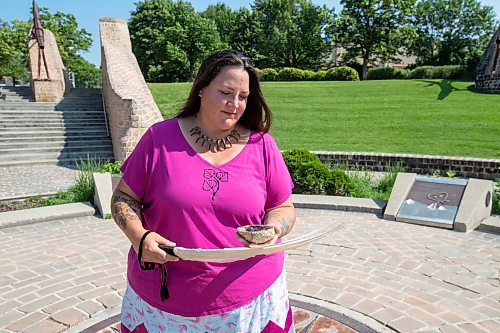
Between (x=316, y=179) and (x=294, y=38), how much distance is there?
39504 millimetres

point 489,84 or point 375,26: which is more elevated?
point 375,26

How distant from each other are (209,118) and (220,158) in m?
0.18

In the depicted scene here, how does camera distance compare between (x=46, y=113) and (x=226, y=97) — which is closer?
(x=226, y=97)

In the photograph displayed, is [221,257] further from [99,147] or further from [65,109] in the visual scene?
[65,109]

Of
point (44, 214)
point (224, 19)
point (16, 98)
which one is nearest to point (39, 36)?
point (16, 98)

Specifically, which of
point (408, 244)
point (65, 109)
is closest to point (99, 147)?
point (65, 109)

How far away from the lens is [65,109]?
50.9ft

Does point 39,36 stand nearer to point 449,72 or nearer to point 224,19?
point 449,72

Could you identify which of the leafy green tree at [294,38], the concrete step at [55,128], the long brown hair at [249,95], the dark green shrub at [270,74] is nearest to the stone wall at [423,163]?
the concrete step at [55,128]

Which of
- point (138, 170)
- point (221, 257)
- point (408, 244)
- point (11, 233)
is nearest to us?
point (221, 257)

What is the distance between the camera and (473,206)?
578cm

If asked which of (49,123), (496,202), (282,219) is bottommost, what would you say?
(496,202)

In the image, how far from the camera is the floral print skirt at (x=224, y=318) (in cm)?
171

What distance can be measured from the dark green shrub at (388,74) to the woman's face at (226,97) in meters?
31.7
